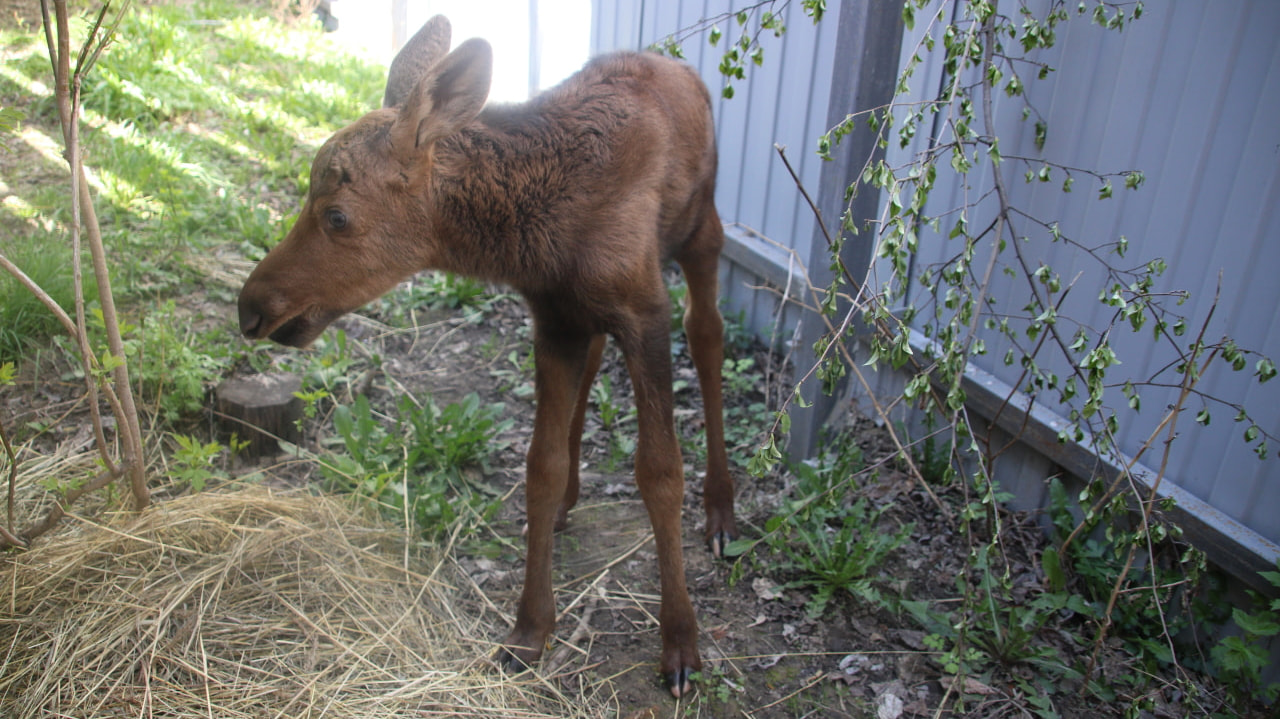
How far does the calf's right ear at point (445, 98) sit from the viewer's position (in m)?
2.76

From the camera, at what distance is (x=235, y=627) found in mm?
3133

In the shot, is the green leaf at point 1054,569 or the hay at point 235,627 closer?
the hay at point 235,627

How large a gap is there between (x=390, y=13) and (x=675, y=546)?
9500 mm

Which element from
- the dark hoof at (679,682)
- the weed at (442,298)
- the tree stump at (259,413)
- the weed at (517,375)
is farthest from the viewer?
the weed at (442,298)

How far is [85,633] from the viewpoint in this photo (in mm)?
2982

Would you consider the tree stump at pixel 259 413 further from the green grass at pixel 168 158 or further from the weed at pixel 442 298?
the weed at pixel 442 298

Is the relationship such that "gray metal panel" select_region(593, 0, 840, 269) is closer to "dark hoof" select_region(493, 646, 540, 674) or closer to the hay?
"dark hoof" select_region(493, 646, 540, 674)

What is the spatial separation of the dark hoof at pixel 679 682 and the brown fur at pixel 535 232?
0.01 metres

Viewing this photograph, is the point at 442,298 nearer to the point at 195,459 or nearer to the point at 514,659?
the point at 195,459

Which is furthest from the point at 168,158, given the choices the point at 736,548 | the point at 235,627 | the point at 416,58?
the point at 736,548

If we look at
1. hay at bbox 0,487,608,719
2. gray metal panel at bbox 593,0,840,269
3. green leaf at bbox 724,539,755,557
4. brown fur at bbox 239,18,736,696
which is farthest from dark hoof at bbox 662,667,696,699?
gray metal panel at bbox 593,0,840,269

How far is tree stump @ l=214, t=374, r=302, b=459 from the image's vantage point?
4.43 metres

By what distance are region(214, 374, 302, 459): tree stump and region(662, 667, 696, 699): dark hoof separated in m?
2.46

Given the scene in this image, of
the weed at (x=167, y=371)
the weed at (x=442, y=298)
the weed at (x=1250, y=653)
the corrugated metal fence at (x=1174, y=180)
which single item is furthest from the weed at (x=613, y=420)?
the weed at (x=1250, y=653)
